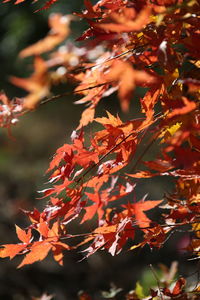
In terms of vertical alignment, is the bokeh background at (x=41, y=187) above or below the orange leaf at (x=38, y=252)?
below

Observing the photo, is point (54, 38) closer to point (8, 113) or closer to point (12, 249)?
point (8, 113)

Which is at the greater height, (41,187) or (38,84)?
(38,84)

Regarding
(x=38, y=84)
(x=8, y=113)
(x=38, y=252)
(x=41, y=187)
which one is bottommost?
(x=41, y=187)

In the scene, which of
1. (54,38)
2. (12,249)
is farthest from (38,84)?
(12,249)

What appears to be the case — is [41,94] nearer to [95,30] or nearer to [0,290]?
[95,30]

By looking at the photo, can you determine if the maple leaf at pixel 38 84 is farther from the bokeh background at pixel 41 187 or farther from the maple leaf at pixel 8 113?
the maple leaf at pixel 8 113

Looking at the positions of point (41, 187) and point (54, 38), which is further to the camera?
point (41, 187)

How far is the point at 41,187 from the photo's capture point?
4.70m

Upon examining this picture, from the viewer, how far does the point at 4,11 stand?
5.98m


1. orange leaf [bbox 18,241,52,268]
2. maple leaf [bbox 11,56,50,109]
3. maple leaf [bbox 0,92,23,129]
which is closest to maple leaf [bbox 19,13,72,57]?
maple leaf [bbox 11,56,50,109]

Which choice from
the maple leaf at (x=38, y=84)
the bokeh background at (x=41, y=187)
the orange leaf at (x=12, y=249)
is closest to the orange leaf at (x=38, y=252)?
the orange leaf at (x=12, y=249)

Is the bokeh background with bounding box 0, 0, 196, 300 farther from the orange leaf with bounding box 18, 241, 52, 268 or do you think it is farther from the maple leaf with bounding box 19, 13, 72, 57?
the orange leaf with bounding box 18, 241, 52, 268

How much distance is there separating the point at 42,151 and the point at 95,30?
4.74m

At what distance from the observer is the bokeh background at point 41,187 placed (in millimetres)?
2830
